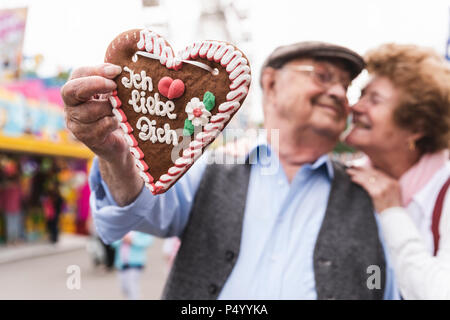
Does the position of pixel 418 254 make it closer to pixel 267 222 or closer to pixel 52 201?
pixel 267 222

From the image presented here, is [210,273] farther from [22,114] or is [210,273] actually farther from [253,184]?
[22,114]

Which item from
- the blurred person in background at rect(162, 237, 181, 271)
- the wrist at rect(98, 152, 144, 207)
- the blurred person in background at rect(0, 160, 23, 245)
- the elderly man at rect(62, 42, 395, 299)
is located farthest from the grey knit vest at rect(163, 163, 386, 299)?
the blurred person in background at rect(0, 160, 23, 245)

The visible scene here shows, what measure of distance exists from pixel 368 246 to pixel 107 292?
4.68 m

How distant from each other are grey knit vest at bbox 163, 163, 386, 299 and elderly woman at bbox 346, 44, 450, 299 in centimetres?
8

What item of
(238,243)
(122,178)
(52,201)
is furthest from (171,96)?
(52,201)

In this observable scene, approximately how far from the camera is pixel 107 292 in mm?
5230

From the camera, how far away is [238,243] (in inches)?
51.2

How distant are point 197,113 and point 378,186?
36.4 inches

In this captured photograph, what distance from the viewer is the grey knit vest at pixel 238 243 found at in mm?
1250

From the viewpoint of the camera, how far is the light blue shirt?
4.01ft

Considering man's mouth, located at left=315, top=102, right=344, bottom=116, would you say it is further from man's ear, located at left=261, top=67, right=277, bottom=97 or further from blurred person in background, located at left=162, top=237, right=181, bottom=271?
blurred person in background, located at left=162, top=237, right=181, bottom=271

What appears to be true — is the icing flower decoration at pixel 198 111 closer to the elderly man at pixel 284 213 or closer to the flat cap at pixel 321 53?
the elderly man at pixel 284 213

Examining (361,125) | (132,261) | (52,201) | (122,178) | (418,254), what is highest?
(361,125)
